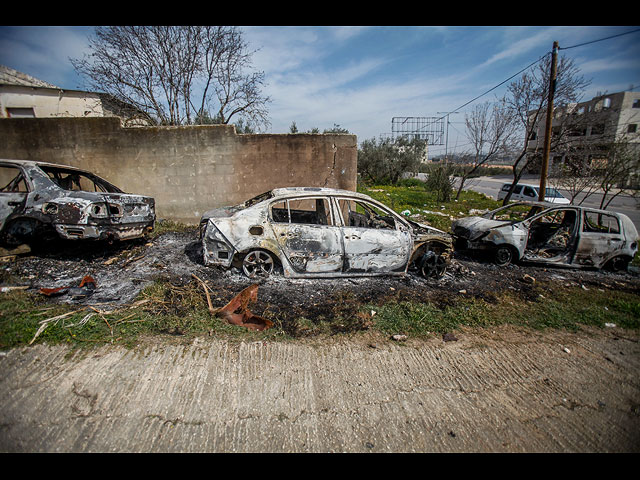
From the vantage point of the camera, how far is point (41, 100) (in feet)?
46.7

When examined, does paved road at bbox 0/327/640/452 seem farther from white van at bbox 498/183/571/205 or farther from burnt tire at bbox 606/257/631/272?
white van at bbox 498/183/571/205

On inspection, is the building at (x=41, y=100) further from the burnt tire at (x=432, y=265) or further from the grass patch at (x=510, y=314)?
the grass patch at (x=510, y=314)

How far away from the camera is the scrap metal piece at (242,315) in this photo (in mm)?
3438

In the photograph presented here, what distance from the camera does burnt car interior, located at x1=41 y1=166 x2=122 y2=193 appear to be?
5488 mm

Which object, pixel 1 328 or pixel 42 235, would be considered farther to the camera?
pixel 42 235

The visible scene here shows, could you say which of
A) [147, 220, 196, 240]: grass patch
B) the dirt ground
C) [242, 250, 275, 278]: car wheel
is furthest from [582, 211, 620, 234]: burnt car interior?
[147, 220, 196, 240]: grass patch

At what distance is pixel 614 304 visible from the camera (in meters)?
4.59

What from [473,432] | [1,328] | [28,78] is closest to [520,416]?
[473,432]

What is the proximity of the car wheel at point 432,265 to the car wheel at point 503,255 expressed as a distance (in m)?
1.79

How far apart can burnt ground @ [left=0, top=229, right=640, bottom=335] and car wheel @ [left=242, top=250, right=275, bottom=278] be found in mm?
129

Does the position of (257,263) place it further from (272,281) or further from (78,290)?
(78,290)

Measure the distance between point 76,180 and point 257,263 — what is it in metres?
4.86
